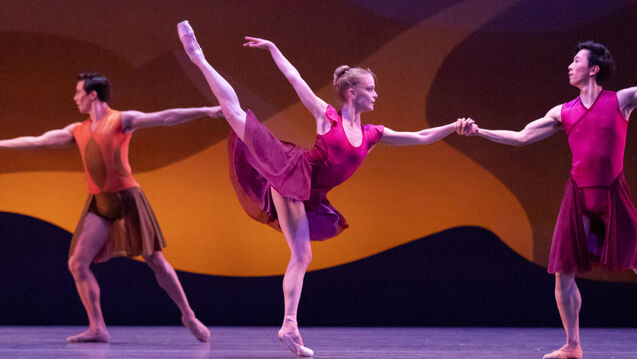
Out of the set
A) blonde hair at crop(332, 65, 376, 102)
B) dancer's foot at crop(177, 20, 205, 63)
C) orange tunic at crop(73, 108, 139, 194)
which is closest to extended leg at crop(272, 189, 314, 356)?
blonde hair at crop(332, 65, 376, 102)

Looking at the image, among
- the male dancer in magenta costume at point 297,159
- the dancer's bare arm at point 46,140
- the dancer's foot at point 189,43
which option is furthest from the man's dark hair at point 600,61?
the dancer's bare arm at point 46,140

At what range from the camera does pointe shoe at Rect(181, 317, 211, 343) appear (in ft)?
13.8

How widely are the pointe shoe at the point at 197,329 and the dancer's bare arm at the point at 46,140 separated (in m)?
1.24

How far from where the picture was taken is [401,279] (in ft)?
18.0

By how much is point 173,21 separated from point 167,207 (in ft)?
4.31

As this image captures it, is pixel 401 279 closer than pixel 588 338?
No

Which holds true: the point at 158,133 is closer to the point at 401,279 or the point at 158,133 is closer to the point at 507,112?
the point at 401,279

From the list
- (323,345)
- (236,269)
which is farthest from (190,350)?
(236,269)

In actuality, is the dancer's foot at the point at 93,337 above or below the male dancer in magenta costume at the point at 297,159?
below

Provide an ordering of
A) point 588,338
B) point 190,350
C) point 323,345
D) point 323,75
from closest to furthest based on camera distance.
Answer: point 190,350 < point 323,345 < point 588,338 < point 323,75

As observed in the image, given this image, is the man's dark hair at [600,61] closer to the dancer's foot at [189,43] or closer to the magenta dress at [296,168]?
the magenta dress at [296,168]

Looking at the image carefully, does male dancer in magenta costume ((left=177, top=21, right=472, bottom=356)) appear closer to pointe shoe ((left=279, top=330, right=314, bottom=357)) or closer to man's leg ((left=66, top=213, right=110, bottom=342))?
pointe shoe ((left=279, top=330, right=314, bottom=357))

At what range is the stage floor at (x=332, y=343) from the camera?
141 inches

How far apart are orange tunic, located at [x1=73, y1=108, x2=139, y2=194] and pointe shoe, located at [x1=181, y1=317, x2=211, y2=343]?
819 mm
